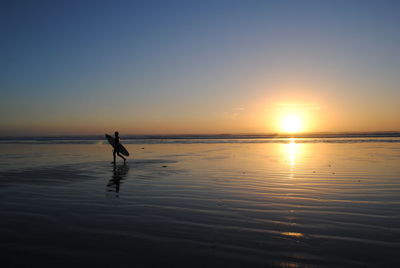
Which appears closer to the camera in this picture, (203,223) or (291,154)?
(203,223)

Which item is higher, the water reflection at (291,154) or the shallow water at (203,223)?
the water reflection at (291,154)

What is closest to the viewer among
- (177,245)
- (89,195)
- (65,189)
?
(177,245)

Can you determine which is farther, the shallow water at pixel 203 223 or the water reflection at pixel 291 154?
the water reflection at pixel 291 154

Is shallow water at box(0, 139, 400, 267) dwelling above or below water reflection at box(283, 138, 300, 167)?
below

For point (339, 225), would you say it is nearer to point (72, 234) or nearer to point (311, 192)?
point (311, 192)

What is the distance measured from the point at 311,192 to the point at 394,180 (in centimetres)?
445

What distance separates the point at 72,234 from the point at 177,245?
2123 millimetres

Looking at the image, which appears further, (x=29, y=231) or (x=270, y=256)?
(x=29, y=231)

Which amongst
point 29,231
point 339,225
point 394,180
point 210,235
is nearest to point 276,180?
point 394,180

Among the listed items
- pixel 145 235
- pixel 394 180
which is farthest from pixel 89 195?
pixel 394 180

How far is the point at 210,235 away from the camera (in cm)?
530

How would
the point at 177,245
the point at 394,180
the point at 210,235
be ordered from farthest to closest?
the point at 394,180 → the point at 210,235 → the point at 177,245

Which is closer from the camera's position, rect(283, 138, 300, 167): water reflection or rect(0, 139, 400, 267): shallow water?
rect(0, 139, 400, 267): shallow water

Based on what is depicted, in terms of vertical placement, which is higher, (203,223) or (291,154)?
(291,154)
